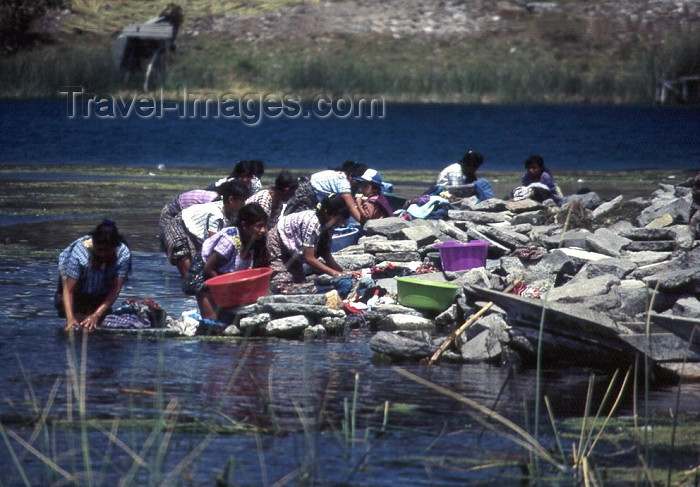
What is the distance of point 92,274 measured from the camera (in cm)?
898

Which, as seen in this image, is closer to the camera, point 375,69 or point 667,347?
point 667,347

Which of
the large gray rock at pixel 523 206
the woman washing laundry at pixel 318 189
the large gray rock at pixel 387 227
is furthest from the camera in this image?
the large gray rock at pixel 523 206

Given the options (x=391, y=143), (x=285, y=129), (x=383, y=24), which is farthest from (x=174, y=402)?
(x=383, y=24)

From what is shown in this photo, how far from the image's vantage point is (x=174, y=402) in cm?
680

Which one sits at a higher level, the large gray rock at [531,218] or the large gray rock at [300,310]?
the large gray rock at [531,218]

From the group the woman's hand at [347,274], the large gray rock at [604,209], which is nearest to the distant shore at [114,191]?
the woman's hand at [347,274]

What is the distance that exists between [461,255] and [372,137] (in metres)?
36.0

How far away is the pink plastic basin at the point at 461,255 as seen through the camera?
446 inches

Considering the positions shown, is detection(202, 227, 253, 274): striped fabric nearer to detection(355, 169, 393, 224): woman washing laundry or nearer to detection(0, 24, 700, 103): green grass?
detection(355, 169, 393, 224): woman washing laundry

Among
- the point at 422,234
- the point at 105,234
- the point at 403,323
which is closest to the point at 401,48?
the point at 422,234

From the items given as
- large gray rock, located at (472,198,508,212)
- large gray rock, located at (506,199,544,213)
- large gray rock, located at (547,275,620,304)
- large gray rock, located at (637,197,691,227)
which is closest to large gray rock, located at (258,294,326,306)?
large gray rock, located at (547,275,620,304)

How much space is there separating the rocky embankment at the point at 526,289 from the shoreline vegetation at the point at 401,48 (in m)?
47.8

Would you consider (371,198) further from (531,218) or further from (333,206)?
(333,206)

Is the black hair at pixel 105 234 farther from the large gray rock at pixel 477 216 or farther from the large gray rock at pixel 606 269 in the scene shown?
the large gray rock at pixel 477 216
